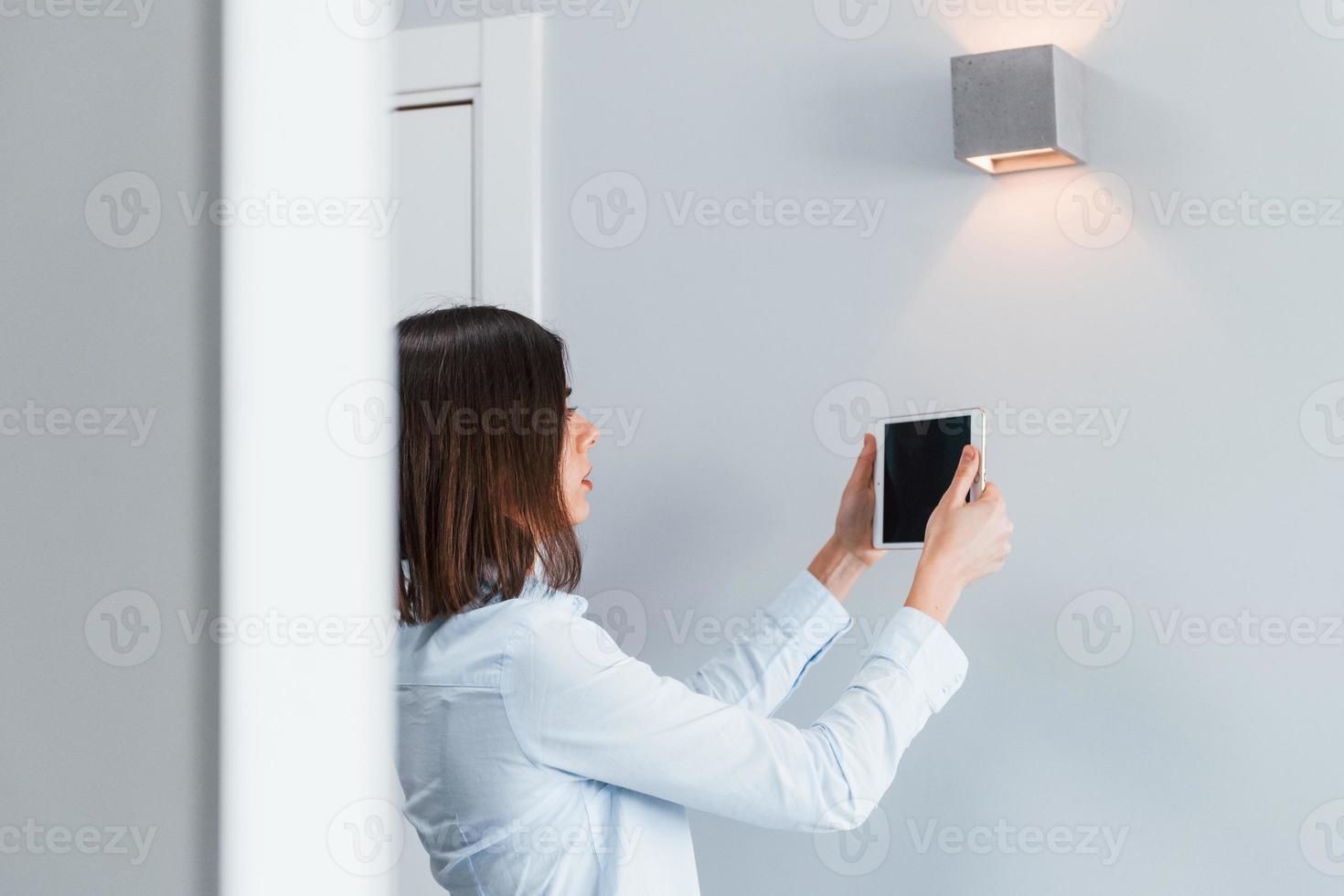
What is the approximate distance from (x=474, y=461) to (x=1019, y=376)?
608 millimetres

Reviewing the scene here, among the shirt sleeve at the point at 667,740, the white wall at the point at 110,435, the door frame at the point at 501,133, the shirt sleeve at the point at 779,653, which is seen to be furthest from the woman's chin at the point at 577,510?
the white wall at the point at 110,435

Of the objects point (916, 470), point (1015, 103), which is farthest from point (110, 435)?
point (1015, 103)

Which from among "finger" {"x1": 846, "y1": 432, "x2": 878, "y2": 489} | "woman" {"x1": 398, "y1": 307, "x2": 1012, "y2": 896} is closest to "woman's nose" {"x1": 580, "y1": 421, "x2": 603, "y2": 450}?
"woman" {"x1": 398, "y1": 307, "x2": 1012, "y2": 896}

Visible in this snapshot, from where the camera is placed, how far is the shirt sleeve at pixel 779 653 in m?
1.26

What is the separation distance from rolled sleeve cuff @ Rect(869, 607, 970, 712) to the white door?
2.52ft

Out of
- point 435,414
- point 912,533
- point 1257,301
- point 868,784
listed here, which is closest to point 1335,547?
point 1257,301

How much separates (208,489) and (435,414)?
2.43ft

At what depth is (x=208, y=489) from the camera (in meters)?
0.31

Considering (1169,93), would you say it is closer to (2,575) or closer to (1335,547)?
(1335,547)

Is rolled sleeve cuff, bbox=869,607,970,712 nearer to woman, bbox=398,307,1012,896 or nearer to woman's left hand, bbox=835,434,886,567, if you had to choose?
woman, bbox=398,307,1012,896

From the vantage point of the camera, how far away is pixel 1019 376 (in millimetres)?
1303

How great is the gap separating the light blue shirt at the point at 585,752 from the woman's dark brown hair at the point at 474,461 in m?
0.04

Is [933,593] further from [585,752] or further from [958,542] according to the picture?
[585,752]

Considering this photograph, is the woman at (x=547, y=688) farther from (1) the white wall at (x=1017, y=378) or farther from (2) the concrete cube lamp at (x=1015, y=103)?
(2) the concrete cube lamp at (x=1015, y=103)
